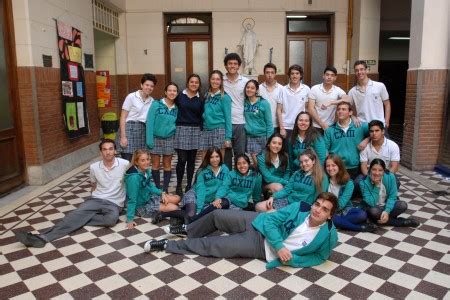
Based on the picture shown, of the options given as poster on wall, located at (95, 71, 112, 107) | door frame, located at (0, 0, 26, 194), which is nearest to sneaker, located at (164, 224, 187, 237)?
door frame, located at (0, 0, 26, 194)

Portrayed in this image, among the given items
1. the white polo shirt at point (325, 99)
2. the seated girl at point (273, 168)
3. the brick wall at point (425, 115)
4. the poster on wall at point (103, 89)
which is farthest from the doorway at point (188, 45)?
the seated girl at point (273, 168)

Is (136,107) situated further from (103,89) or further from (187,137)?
(103,89)

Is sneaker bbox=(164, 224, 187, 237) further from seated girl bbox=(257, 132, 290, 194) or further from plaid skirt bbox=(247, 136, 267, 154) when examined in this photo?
plaid skirt bbox=(247, 136, 267, 154)

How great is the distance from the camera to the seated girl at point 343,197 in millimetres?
3967

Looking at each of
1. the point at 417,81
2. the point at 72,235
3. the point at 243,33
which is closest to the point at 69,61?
the point at 72,235

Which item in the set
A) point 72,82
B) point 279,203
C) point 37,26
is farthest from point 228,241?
point 72,82

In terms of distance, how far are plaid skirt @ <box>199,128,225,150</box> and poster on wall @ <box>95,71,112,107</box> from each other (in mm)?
4714

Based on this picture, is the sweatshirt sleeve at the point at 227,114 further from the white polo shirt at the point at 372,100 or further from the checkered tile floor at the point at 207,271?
the white polo shirt at the point at 372,100

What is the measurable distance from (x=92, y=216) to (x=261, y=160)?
6.50 ft

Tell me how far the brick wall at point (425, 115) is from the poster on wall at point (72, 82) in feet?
19.3

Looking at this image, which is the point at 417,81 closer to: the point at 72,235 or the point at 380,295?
the point at 380,295

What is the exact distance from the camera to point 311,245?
120 inches

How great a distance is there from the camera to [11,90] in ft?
17.8

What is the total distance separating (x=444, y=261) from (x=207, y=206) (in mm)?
2251
